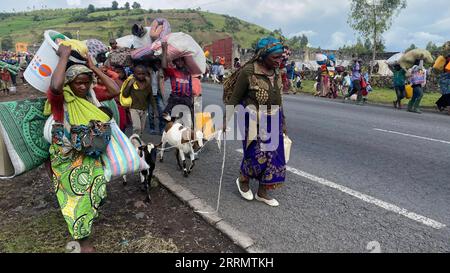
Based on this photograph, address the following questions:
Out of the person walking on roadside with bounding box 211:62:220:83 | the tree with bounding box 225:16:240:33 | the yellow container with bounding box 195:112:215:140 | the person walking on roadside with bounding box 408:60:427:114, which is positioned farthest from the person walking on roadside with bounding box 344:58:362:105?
the tree with bounding box 225:16:240:33

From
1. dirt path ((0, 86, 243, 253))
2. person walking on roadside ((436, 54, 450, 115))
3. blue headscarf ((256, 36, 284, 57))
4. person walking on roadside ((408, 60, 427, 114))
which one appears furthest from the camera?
person walking on roadside ((408, 60, 427, 114))

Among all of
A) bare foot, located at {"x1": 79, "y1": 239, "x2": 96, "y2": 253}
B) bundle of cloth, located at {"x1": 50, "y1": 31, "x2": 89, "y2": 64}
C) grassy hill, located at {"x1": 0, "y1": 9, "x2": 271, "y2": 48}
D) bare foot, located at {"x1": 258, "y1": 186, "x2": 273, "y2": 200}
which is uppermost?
grassy hill, located at {"x1": 0, "y1": 9, "x2": 271, "y2": 48}

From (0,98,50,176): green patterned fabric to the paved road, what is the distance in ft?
6.29

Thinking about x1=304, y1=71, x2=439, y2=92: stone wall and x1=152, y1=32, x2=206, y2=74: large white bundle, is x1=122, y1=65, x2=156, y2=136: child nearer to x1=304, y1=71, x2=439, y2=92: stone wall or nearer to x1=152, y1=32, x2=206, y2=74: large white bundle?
x1=152, y1=32, x2=206, y2=74: large white bundle

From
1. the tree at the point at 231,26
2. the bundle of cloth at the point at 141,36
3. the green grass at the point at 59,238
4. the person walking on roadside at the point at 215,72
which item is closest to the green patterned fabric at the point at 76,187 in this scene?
the green grass at the point at 59,238

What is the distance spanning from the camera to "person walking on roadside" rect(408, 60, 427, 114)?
11.2 metres

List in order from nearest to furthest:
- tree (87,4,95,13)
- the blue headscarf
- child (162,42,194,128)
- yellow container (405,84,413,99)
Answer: the blue headscarf < child (162,42,194,128) < yellow container (405,84,413,99) < tree (87,4,95,13)

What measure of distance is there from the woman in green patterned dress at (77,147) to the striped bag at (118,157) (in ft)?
0.33

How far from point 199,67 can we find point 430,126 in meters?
6.36

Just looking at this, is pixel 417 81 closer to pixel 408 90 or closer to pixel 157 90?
pixel 408 90

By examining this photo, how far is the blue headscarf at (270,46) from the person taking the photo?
355cm

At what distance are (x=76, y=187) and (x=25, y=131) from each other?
26.2 inches

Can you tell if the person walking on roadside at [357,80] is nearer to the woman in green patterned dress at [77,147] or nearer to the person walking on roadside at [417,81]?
the person walking on roadside at [417,81]
